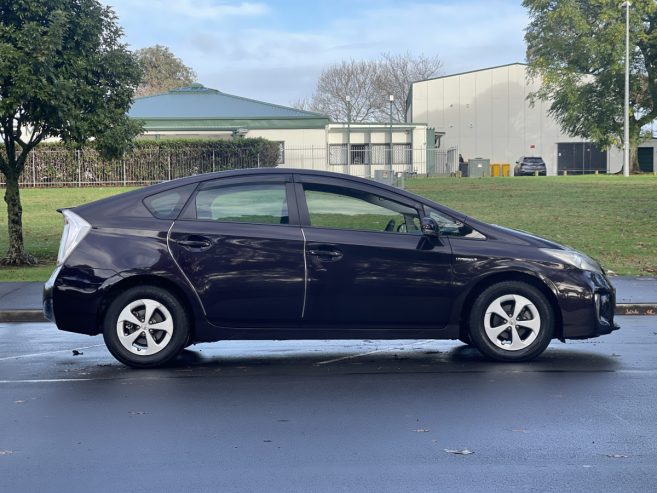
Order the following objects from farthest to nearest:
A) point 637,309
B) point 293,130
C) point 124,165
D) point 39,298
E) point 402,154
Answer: point 402,154 → point 293,130 → point 124,165 → point 39,298 → point 637,309

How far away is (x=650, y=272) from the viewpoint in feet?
49.2

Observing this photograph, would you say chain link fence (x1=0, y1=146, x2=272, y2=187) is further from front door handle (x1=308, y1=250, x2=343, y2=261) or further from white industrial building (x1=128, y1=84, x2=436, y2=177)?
front door handle (x1=308, y1=250, x2=343, y2=261)

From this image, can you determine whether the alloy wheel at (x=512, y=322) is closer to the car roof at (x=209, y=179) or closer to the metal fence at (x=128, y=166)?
the car roof at (x=209, y=179)

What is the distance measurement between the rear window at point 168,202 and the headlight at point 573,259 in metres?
3.04

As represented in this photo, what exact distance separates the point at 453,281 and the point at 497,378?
916 millimetres

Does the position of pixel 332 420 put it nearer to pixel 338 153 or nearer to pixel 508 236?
pixel 508 236

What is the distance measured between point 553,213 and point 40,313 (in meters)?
14.9

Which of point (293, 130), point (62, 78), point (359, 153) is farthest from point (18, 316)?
point (359, 153)

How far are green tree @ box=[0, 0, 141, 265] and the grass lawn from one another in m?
2.19

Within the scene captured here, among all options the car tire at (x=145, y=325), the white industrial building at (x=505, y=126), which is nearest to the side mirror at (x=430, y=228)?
the car tire at (x=145, y=325)

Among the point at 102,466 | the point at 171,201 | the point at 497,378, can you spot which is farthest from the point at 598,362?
the point at 102,466

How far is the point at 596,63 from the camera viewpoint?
56438mm

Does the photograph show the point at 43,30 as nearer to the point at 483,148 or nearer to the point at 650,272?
the point at 650,272

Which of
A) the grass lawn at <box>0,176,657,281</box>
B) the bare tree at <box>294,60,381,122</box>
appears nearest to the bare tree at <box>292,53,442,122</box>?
the bare tree at <box>294,60,381,122</box>
